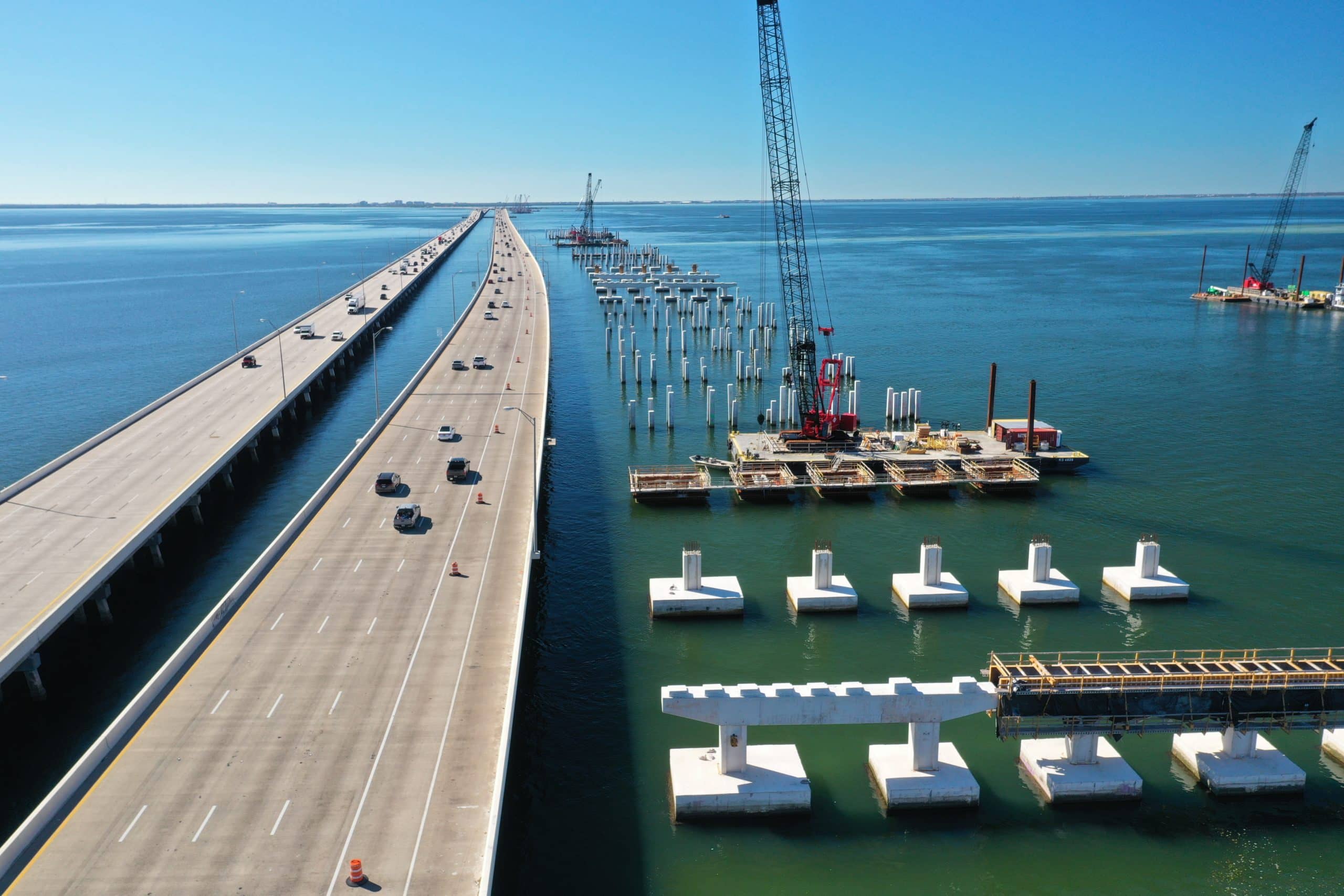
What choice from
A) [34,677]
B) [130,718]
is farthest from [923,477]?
[34,677]

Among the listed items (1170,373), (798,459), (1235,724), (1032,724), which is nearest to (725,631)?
(1032,724)

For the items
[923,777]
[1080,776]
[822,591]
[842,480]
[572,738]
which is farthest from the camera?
[842,480]

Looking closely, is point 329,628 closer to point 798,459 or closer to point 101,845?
point 101,845

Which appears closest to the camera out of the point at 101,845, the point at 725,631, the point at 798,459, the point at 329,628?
the point at 101,845

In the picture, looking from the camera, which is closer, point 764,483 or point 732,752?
point 732,752

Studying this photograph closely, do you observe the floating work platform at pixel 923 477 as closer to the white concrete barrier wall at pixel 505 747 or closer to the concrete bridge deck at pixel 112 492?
the white concrete barrier wall at pixel 505 747

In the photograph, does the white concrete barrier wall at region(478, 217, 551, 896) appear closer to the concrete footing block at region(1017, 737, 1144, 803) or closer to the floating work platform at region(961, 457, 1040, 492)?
the concrete footing block at region(1017, 737, 1144, 803)

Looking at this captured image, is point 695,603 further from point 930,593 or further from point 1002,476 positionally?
point 1002,476
